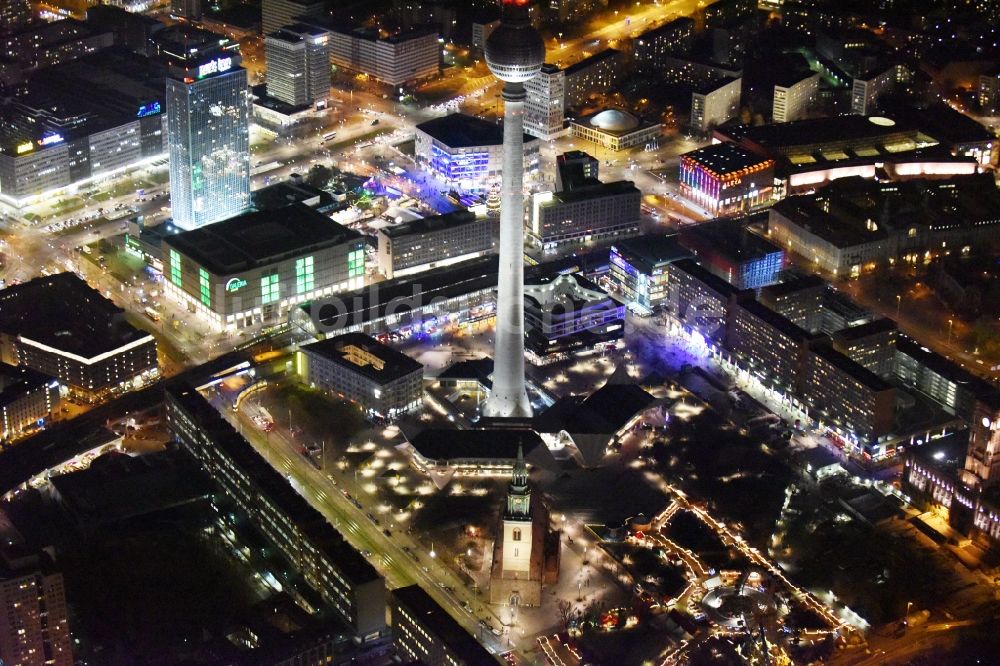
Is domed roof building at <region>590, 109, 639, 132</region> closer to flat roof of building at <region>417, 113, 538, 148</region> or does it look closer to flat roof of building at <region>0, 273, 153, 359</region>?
flat roof of building at <region>417, 113, 538, 148</region>

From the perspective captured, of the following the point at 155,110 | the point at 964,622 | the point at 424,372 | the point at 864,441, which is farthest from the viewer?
the point at 155,110

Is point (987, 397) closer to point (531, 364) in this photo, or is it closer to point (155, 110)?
point (531, 364)

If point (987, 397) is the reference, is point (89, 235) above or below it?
below

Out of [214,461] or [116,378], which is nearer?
→ [214,461]

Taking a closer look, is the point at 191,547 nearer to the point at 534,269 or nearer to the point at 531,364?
the point at 531,364

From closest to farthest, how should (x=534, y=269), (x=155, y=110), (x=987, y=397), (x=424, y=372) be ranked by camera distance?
(x=987, y=397)
(x=424, y=372)
(x=534, y=269)
(x=155, y=110)

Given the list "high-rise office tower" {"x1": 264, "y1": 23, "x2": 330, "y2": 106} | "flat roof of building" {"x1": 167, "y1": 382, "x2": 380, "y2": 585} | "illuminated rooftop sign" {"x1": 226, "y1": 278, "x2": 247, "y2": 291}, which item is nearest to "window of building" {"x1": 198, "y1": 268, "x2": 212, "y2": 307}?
"illuminated rooftop sign" {"x1": 226, "y1": 278, "x2": 247, "y2": 291}

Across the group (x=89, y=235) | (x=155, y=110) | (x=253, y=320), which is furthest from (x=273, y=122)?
(x=253, y=320)
